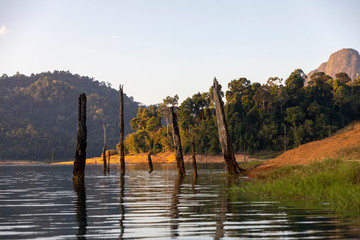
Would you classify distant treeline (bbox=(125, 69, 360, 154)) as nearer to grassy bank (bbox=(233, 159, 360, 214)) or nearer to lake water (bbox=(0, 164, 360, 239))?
grassy bank (bbox=(233, 159, 360, 214))

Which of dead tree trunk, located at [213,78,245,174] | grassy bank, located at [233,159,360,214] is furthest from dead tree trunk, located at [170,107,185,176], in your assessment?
grassy bank, located at [233,159,360,214]

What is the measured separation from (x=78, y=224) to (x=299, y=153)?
28.0 m

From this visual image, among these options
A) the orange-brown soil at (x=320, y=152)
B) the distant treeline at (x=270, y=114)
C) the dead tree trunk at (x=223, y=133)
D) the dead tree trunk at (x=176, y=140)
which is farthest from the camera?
the distant treeline at (x=270, y=114)

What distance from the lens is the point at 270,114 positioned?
113625mm

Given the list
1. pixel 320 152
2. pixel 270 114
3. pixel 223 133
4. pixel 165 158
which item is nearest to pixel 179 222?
pixel 223 133

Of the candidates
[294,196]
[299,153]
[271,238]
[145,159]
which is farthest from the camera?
[145,159]

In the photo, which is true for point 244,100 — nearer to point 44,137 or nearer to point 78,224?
point 44,137

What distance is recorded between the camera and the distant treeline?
348ft

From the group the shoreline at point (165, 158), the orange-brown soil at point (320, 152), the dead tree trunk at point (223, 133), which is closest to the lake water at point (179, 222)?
the dead tree trunk at point (223, 133)

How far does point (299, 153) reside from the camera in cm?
3534

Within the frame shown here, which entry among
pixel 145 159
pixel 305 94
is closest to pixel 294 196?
pixel 305 94

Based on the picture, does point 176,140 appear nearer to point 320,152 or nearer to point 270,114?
point 320,152

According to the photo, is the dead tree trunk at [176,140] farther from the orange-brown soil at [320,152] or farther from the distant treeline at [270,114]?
the distant treeline at [270,114]

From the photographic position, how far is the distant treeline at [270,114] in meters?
106
